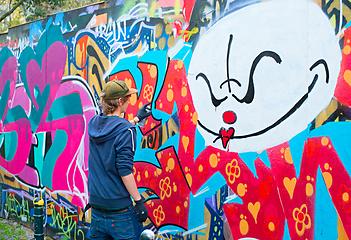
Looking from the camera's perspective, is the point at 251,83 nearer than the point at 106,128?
No

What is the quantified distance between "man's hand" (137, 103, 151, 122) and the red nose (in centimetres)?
103

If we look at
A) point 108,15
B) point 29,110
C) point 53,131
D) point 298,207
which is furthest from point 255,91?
point 29,110

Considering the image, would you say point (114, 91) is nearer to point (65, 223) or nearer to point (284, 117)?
point (284, 117)

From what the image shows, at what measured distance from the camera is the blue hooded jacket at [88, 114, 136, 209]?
9.35 feet

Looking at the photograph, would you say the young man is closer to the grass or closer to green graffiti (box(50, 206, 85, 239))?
green graffiti (box(50, 206, 85, 239))

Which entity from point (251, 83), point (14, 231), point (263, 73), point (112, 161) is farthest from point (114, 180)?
point (14, 231)

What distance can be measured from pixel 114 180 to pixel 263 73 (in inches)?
66.1

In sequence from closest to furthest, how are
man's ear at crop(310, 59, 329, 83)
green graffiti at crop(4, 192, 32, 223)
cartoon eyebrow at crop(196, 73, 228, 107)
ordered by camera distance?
man's ear at crop(310, 59, 329, 83)
cartoon eyebrow at crop(196, 73, 228, 107)
green graffiti at crop(4, 192, 32, 223)

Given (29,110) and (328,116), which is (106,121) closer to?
(328,116)

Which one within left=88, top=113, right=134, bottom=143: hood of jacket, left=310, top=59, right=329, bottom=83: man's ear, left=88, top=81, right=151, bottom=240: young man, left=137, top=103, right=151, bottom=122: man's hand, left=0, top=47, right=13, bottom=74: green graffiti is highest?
left=0, top=47, right=13, bottom=74: green graffiti

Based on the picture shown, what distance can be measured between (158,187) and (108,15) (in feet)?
8.08

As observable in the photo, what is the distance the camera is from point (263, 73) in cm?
313

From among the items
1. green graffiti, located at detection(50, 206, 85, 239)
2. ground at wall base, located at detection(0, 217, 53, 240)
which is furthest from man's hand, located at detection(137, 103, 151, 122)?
ground at wall base, located at detection(0, 217, 53, 240)

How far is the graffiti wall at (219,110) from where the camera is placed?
2730mm
